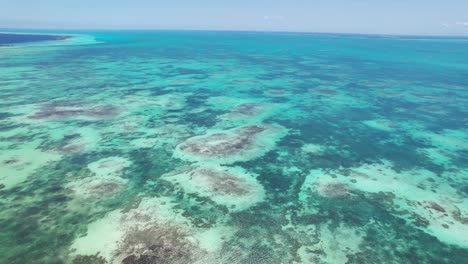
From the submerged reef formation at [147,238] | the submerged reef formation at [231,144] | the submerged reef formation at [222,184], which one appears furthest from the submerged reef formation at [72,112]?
the submerged reef formation at [147,238]

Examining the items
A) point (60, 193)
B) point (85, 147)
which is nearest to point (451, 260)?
point (60, 193)

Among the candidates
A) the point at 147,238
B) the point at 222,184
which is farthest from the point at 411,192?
the point at 147,238

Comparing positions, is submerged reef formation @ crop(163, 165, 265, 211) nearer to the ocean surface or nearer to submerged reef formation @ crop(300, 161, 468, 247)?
the ocean surface

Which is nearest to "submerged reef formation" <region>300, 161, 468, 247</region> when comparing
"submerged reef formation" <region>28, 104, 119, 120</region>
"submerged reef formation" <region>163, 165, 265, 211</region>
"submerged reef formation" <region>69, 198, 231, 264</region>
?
"submerged reef formation" <region>163, 165, 265, 211</region>

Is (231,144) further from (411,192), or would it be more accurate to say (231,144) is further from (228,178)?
(411,192)

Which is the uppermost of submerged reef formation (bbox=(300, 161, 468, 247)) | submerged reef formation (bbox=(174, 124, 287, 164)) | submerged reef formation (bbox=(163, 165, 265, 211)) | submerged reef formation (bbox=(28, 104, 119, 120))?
submerged reef formation (bbox=(28, 104, 119, 120))

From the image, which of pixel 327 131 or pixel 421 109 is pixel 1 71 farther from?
pixel 421 109
